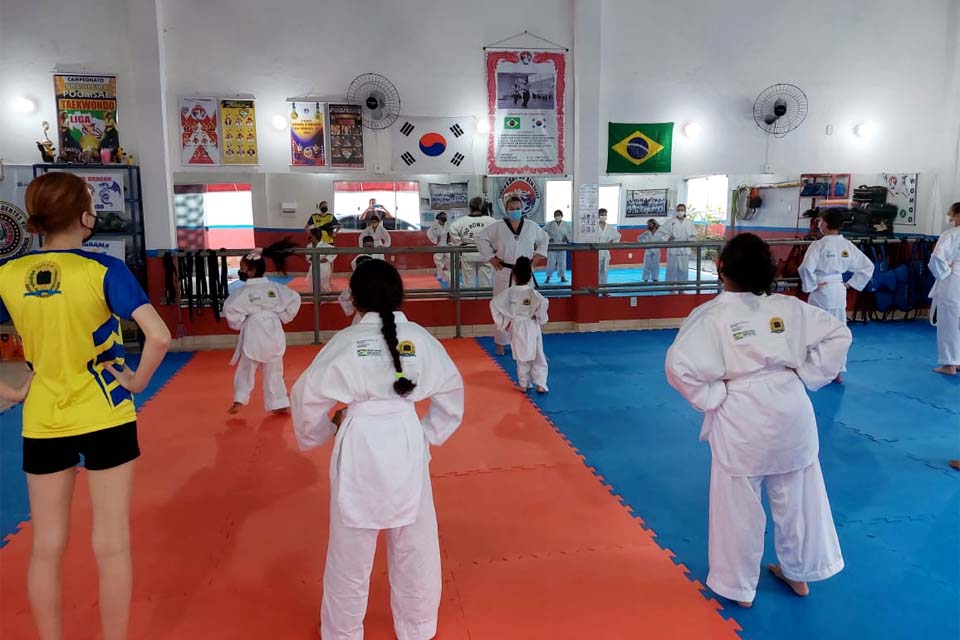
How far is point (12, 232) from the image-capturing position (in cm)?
639

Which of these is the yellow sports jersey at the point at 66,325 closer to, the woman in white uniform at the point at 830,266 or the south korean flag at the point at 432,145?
the woman in white uniform at the point at 830,266

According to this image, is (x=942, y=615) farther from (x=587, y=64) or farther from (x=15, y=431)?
(x=587, y=64)

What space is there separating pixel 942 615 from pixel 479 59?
6569 mm

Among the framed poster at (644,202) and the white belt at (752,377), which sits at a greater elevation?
the framed poster at (644,202)

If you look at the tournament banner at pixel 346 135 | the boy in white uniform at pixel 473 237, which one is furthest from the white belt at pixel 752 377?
the tournament banner at pixel 346 135

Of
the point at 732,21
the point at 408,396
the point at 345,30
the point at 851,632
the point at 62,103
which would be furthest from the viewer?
the point at 732,21

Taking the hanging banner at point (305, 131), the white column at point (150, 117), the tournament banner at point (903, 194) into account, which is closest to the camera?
the white column at point (150, 117)

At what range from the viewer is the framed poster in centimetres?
844

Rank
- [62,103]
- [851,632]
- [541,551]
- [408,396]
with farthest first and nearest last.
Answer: [62,103] < [541,551] < [851,632] < [408,396]

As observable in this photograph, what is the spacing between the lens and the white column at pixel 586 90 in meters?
7.27

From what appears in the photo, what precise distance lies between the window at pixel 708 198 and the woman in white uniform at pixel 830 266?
303 centimetres

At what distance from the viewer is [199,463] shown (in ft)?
12.6

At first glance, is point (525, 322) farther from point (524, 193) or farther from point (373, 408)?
point (373, 408)

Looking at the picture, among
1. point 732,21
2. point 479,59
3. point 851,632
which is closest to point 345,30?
point 479,59
